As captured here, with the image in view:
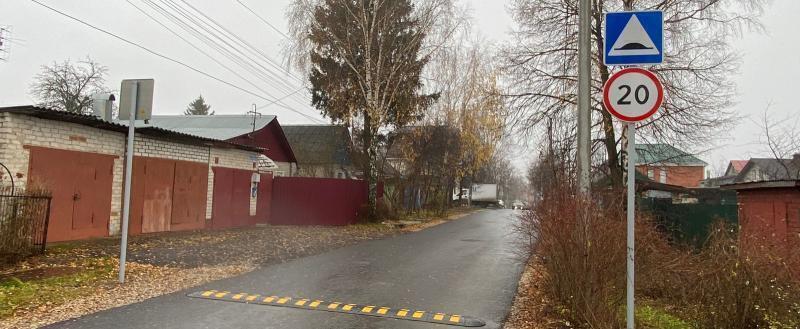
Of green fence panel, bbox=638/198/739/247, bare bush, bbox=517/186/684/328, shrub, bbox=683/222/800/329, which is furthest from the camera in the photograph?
green fence panel, bbox=638/198/739/247

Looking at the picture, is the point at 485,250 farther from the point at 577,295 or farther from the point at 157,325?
the point at 157,325

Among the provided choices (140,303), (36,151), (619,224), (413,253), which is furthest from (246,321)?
(36,151)

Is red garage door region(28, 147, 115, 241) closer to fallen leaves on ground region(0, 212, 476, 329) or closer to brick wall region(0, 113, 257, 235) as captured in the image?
brick wall region(0, 113, 257, 235)

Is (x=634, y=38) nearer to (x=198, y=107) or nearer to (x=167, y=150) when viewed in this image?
(x=167, y=150)

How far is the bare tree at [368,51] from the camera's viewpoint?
23172mm

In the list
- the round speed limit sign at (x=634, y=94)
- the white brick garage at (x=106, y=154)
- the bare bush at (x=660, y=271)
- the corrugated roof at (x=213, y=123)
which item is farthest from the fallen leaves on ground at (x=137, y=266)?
the corrugated roof at (x=213, y=123)

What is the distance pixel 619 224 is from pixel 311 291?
4.57m

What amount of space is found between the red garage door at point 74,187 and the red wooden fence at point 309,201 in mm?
8808

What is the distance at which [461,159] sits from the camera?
3675 cm

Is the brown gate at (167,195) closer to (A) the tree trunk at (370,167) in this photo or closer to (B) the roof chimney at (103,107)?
(B) the roof chimney at (103,107)

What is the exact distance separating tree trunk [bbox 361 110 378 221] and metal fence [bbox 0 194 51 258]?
14728mm

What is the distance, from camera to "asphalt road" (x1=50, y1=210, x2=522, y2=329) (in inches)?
247

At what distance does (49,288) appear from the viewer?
7578 millimetres

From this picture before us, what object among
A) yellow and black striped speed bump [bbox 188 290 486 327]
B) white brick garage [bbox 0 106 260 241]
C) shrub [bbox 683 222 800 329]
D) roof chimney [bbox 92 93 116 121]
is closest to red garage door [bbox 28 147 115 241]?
white brick garage [bbox 0 106 260 241]
